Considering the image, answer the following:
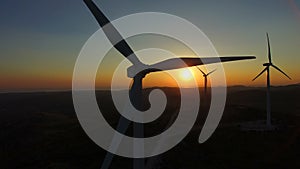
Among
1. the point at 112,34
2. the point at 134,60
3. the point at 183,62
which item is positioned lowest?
the point at 183,62

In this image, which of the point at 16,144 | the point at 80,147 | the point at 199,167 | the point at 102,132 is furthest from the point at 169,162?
the point at 16,144

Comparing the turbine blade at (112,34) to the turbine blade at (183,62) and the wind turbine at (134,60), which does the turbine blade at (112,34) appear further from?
the turbine blade at (183,62)

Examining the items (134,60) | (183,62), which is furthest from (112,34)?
Result: (183,62)

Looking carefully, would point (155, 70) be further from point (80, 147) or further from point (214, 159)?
point (80, 147)

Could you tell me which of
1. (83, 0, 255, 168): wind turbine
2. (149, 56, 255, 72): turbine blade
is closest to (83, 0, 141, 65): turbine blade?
(83, 0, 255, 168): wind turbine

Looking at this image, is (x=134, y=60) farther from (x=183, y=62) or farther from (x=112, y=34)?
Answer: (x=183, y=62)

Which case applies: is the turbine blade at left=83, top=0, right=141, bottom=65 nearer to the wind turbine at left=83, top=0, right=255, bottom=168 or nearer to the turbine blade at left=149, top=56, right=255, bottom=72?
the wind turbine at left=83, top=0, right=255, bottom=168

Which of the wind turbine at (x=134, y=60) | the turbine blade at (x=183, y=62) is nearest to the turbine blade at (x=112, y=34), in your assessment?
the wind turbine at (x=134, y=60)

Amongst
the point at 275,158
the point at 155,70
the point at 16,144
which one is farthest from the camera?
the point at 16,144
